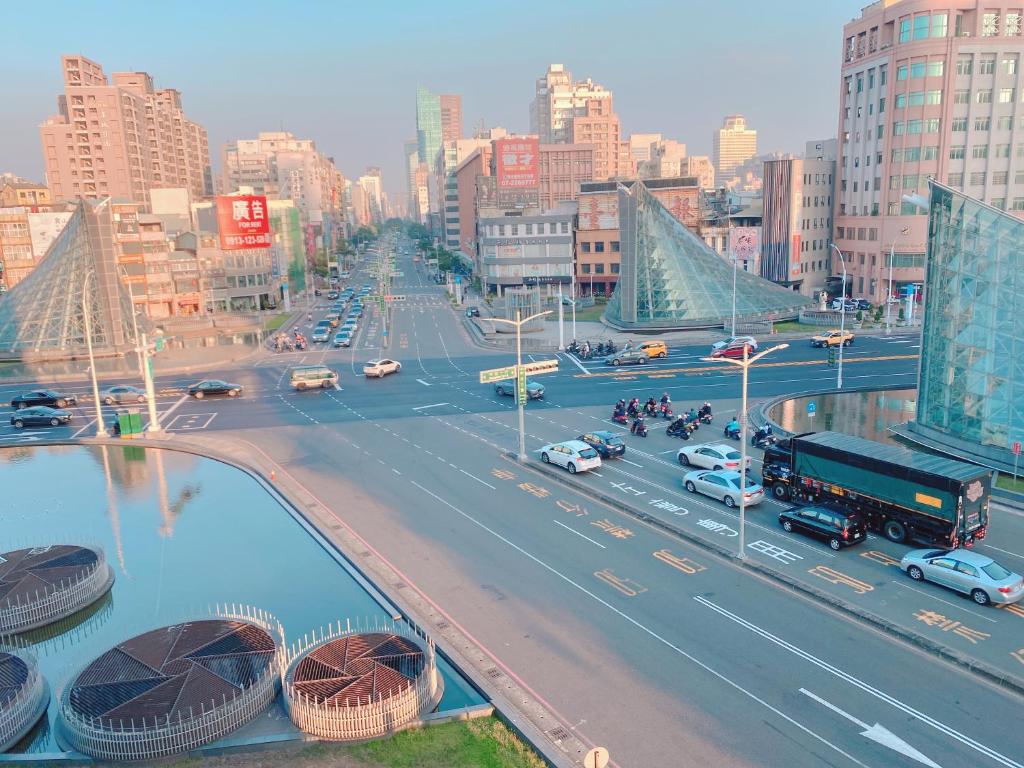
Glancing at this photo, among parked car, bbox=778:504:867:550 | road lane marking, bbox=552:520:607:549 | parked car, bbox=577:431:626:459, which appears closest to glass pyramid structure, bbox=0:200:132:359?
parked car, bbox=577:431:626:459

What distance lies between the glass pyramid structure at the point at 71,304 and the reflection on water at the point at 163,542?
30978 mm

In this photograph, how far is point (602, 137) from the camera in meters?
173

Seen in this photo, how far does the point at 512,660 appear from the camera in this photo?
19.2m

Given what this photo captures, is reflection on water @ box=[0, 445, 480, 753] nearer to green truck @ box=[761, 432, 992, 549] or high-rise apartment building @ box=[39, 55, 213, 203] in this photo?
green truck @ box=[761, 432, 992, 549]

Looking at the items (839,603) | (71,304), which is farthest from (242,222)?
(839,603)

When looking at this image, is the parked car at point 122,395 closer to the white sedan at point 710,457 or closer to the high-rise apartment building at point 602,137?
the white sedan at point 710,457

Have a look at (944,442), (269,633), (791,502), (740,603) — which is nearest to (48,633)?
(269,633)

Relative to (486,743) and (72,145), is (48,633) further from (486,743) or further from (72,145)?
(72,145)

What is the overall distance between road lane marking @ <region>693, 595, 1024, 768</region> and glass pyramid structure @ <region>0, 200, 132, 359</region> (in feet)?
212

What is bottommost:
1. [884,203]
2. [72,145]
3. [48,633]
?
[48,633]

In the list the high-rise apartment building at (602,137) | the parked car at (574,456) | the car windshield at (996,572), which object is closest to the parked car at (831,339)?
the parked car at (574,456)

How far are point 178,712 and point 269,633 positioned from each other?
390 centimetres

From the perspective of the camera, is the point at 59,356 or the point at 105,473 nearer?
the point at 105,473

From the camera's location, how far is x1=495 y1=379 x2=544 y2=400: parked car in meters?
49.6
